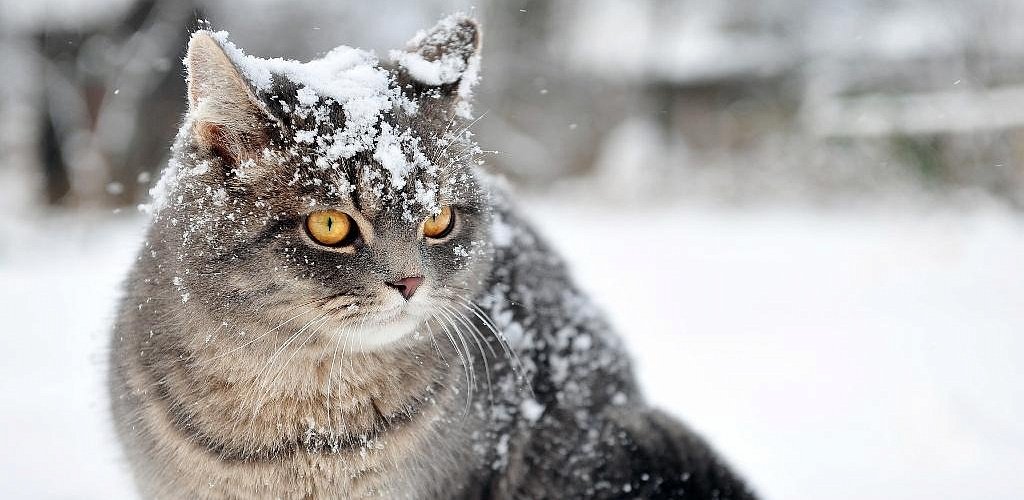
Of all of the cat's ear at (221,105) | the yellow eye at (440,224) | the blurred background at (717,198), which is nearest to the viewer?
the cat's ear at (221,105)

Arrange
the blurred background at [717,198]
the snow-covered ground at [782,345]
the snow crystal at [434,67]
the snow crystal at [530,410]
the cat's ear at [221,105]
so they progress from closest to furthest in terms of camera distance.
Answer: the cat's ear at [221,105] → the snow crystal at [434,67] → the snow crystal at [530,410] → the snow-covered ground at [782,345] → the blurred background at [717,198]

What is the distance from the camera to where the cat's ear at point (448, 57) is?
1.79 metres

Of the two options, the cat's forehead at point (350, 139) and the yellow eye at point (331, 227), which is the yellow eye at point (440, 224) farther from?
the yellow eye at point (331, 227)

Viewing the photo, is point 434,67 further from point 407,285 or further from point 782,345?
point 782,345

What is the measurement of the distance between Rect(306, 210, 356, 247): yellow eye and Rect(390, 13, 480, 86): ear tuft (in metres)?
0.43

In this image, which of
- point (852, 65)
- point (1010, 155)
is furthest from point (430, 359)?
point (852, 65)

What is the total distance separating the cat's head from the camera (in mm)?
1522

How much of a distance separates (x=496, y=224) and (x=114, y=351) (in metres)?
1.05

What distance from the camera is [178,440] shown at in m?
1.74

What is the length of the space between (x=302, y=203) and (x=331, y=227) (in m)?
0.08

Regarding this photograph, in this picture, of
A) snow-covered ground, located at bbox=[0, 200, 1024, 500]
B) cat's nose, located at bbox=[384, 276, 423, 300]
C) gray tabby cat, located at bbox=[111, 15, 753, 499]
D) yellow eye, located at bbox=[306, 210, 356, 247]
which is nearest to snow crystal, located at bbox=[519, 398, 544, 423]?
gray tabby cat, located at bbox=[111, 15, 753, 499]

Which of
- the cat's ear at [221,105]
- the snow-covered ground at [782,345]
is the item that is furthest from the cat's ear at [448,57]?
the snow-covered ground at [782,345]

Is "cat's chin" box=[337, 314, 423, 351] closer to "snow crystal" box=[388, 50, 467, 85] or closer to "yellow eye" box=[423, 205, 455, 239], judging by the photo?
"yellow eye" box=[423, 205, 455, 239]

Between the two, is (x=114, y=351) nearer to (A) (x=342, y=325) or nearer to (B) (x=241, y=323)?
(B) (x=241, y=323)
